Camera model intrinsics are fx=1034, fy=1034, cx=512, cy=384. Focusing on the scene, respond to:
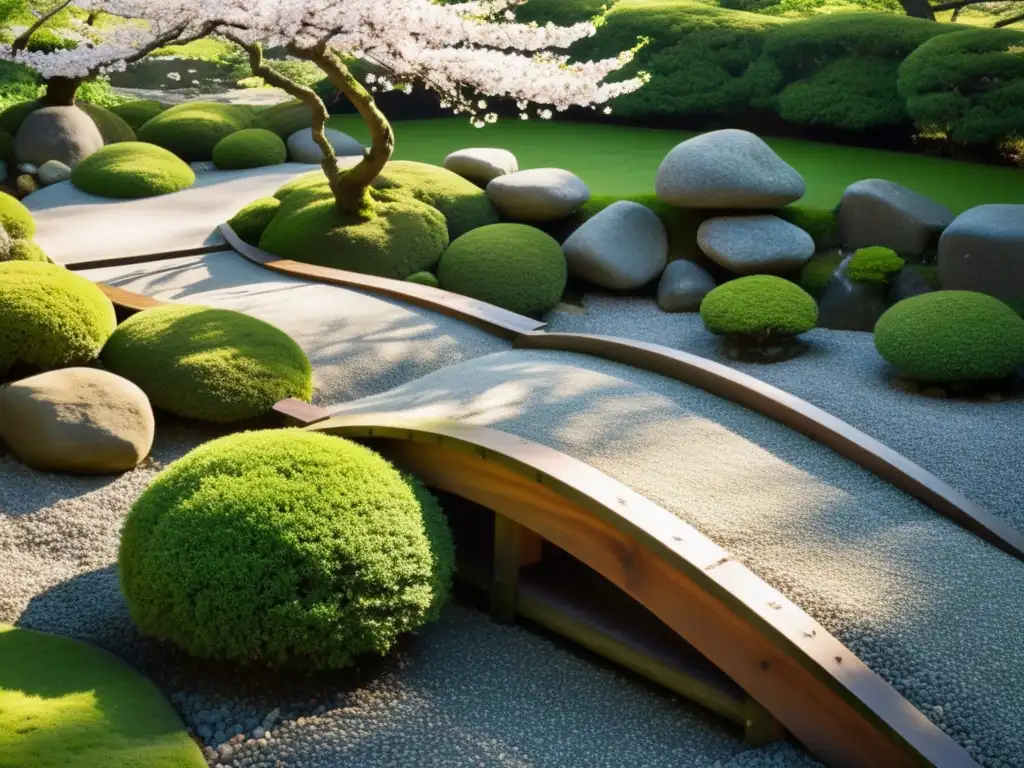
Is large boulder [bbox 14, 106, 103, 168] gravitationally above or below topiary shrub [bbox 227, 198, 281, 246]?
above

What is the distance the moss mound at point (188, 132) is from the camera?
13883 mm

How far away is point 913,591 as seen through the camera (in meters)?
3.69

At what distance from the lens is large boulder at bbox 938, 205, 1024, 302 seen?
319 inches

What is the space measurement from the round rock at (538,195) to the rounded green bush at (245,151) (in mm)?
4494

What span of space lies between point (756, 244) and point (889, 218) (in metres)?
1.19

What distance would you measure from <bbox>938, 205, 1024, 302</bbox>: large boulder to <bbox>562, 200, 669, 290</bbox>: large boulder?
8.13ft

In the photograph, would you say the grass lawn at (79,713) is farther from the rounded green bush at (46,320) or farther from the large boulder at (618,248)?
the large boulder at (618,248)

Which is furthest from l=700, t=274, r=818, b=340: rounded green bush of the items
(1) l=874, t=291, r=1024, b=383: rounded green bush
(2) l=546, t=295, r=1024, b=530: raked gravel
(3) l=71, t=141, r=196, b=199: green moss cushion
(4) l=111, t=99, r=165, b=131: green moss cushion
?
(4) l=111, t=99, r=165, b=131: green moss cushion

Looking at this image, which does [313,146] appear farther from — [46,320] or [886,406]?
[886,406]

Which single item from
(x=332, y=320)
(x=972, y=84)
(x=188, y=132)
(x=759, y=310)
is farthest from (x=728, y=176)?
(x=188, y=132)

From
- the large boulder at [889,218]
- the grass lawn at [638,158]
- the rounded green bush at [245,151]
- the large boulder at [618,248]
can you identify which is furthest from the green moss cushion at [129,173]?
the large boulder at [889,218]

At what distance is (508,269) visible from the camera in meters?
8.66

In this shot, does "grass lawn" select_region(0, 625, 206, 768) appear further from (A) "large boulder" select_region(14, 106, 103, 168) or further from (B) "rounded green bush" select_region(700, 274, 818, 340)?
(A) "large boulder" select_region(14, 106, 103, 168)

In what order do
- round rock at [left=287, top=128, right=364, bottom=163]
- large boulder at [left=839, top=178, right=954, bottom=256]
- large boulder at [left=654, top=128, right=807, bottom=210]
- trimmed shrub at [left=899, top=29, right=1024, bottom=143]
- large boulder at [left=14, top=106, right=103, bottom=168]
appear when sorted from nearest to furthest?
large boulder at [left=839, top=178, right=954, bottom=256], large boulder at [left=654, top=128, right=807, bottom=210], trimmed shrub at [left=899, top=29, right=1024, bottom=143], large boulder at [left=14, top=106, right=103, bottom=168], round rock at [left=287, top=128, right=364, bottom=163]
